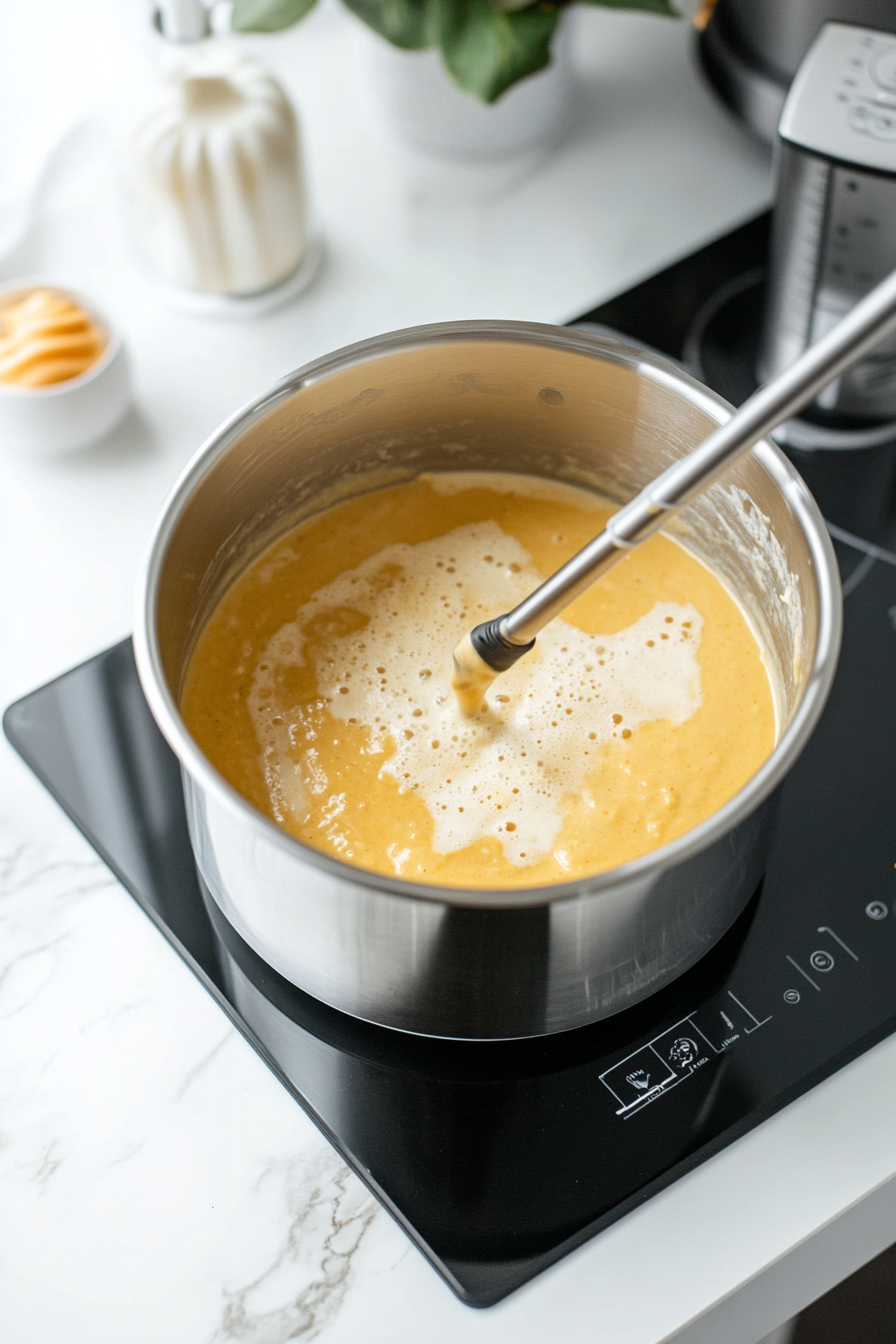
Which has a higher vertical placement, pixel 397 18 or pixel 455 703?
pixel 397 18

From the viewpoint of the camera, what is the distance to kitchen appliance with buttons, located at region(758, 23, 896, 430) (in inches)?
35.7

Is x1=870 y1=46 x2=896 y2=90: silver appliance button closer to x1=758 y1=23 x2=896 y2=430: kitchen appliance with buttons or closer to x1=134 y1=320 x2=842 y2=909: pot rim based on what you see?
x1=758 y1=23 x2=896 y2=430: kitchen appliance with buttons

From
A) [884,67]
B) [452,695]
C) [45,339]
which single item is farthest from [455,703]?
[884,67]

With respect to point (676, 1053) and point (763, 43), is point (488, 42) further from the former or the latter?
point (676, 1053)

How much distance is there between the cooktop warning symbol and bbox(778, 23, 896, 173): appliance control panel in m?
0.56

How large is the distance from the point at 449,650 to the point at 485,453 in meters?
0.17

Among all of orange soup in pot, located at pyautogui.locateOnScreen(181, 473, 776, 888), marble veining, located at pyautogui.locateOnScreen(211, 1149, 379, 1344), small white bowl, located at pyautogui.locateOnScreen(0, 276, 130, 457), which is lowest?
marble veining, located at pyautogui.locateOnScreen(211, 1149, 379, 1344)

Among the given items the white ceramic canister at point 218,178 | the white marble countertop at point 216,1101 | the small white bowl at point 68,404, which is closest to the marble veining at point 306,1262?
the white marble countertop at point 216,1101

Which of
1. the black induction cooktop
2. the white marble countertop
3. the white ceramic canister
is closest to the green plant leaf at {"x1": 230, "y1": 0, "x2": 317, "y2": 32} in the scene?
the white ceramic canister

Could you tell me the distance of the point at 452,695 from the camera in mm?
875

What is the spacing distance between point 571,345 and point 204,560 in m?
0.27

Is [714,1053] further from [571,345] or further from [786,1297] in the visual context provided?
[571,345]

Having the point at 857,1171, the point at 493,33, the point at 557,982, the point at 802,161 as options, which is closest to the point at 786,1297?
the point at 857,1171

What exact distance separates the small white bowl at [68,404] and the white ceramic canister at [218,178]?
A: 0.34 ft
